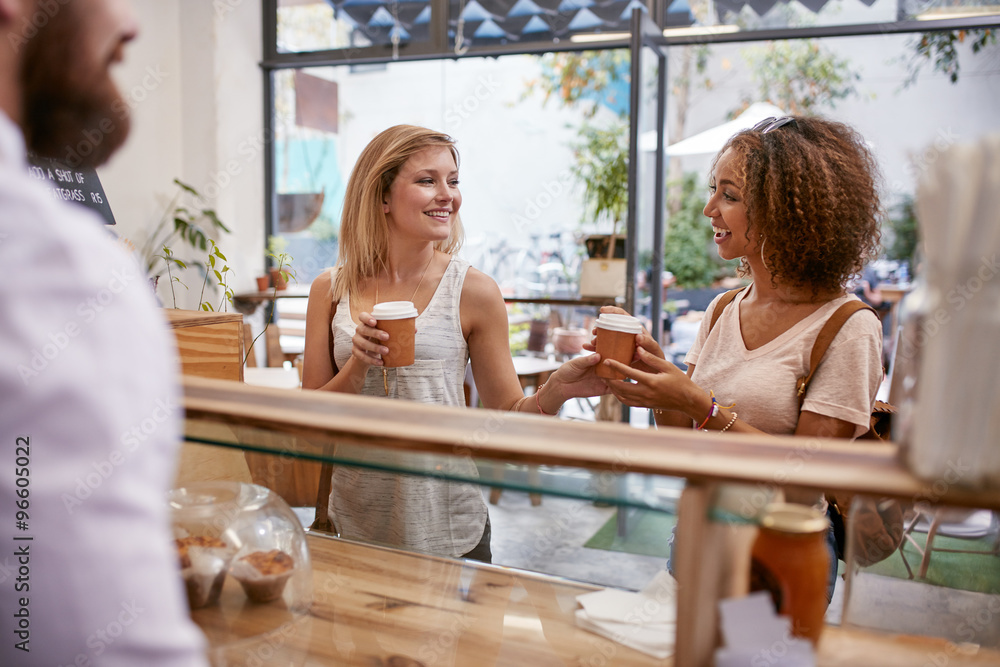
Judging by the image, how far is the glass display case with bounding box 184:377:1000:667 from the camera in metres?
0.76

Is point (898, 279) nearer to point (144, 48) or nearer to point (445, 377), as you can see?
point (445, 377)

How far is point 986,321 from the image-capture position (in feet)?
2.20

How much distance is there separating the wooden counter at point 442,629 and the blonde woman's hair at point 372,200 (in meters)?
1.10

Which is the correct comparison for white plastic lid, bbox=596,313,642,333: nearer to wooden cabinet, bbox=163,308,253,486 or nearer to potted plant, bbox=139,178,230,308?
wooden cabinet, bbox=163,308,253,486

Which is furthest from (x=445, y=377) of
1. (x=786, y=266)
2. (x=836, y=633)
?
(x=836, y=633)

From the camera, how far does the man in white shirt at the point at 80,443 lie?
0.56 meters

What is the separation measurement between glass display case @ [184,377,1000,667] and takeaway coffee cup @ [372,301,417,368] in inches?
Answer: 20.6

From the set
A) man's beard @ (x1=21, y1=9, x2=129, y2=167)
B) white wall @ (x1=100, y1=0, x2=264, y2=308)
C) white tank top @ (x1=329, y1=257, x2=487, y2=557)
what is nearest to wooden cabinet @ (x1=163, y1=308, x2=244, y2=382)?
white tank top @ (x1=329, y1=257, x2=487, y2=557)

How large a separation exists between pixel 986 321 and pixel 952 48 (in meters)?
5.50

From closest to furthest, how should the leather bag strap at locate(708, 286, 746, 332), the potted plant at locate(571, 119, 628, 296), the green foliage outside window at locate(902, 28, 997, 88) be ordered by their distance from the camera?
the leather bag strap at locate(708, 286, 746, 332), the potted plant at locate(571, 119, 628, 296), the green foliage outside window at locate(902, 28, 997, 88)

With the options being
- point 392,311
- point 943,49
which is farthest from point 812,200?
point 943,49

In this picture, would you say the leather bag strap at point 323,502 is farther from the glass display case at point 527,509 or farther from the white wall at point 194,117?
the white wall at point 194,117

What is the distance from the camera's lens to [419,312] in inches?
79.4

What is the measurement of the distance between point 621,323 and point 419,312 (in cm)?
61
